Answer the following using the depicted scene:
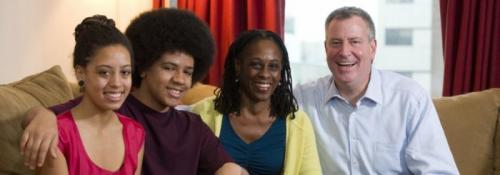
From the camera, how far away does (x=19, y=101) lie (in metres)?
1.76

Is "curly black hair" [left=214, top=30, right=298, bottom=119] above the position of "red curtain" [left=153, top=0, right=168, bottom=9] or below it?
below

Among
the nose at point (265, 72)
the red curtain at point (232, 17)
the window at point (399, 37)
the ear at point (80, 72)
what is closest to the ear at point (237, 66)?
the nose at point (265, 72)

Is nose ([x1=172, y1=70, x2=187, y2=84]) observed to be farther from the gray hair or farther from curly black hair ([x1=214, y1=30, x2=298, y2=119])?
the gray hair

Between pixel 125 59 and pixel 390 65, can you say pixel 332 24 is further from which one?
pixel 390 65

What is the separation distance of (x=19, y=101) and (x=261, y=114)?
2.39ft

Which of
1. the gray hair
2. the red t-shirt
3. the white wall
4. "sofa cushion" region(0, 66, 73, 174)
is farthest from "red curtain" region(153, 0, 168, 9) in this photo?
Answer: the red t-shirt

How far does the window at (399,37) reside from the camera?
3152mm

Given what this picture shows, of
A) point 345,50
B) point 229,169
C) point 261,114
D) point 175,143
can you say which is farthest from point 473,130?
point 175,143

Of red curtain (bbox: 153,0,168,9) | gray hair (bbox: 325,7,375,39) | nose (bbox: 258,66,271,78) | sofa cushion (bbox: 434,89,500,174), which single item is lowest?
sofa cushion (bbox: 434,89,500,174)

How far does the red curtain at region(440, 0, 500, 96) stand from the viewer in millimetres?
2789

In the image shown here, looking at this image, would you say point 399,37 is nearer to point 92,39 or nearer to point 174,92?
point 174,92

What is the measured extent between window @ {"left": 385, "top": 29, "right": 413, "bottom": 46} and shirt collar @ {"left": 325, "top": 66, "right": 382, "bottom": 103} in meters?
1.10

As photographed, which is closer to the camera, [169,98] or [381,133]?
[169,98]

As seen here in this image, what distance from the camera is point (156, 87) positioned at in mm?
1631
